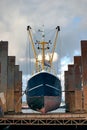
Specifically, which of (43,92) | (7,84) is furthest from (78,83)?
(43,92)

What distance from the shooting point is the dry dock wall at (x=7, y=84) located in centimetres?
5750

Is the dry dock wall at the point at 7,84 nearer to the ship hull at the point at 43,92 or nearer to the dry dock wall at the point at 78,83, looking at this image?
the ship hull at the point at 43,92

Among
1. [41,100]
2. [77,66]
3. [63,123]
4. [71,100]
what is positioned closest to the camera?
[63,123]

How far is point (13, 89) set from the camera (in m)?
61.2

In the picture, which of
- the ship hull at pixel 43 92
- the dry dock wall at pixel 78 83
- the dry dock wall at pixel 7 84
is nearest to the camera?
the ship hull at pixel 43 92

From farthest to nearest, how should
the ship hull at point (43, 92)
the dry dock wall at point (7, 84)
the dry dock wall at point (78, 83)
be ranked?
the dry dock wall at point (7, 84) → the dry dock wall at point (78, 83) → the ship hull at point (43, 92)

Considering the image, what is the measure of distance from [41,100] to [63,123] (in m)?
15.3

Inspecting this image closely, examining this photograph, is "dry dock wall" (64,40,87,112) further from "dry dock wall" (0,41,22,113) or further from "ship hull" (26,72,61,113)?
"dry dock wall" (0,41,22,113)

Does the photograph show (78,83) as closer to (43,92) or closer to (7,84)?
(7,84)

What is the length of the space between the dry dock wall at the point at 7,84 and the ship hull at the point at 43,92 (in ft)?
17.5

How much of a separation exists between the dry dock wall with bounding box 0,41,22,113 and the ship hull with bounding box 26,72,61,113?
5.33m

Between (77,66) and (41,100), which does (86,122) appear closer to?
(41,100)

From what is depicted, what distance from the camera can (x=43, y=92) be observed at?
4984cm
